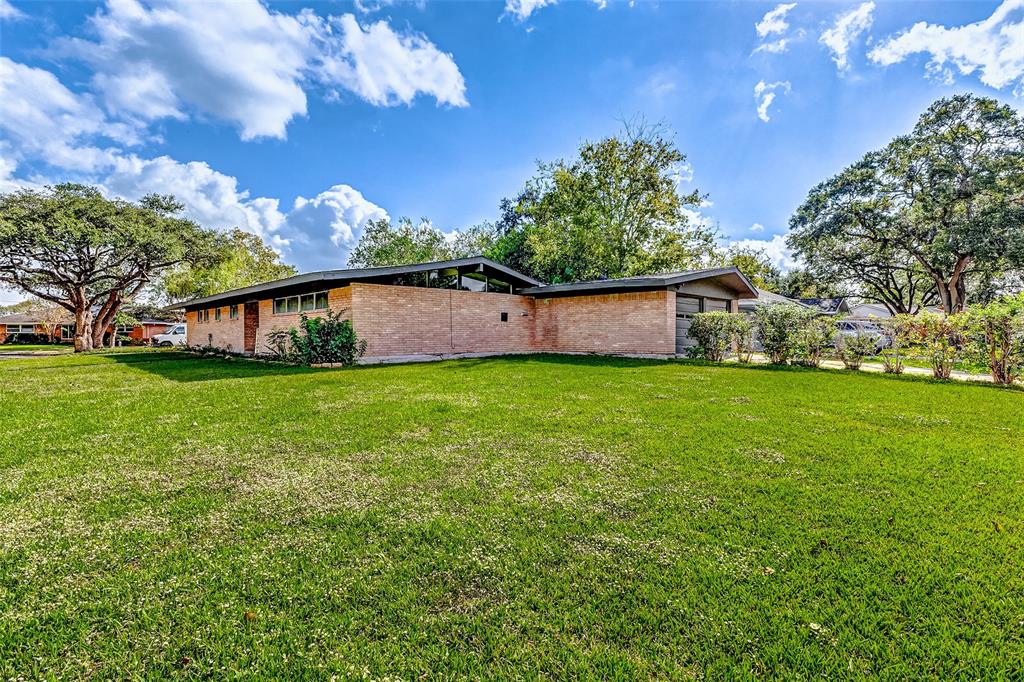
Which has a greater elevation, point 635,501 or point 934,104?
point 934,104

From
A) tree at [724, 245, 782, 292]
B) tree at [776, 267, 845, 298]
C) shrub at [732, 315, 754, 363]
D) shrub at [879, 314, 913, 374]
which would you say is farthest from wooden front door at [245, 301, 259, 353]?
tree at [724, 245, 782, 292]

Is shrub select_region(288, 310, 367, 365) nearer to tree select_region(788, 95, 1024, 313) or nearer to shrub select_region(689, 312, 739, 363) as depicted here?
shrub select_region(689, 312, 739, 363)

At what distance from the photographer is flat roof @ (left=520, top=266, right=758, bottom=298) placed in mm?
13430

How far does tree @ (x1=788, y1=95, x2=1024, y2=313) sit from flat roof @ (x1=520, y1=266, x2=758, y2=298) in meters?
10.6

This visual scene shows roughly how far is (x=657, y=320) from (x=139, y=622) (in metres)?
13.9

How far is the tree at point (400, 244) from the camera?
37.2m

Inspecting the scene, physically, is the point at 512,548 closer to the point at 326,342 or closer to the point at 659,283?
the point at 326,342

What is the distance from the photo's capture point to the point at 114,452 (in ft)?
13.1

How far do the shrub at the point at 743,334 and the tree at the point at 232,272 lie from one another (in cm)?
2527

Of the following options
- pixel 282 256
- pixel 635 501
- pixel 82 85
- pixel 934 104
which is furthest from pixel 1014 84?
pixel 282 256

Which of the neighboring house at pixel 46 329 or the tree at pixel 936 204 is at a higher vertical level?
the tree at pixel 936 204

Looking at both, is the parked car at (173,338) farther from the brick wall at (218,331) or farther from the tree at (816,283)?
the tree at (816,283)

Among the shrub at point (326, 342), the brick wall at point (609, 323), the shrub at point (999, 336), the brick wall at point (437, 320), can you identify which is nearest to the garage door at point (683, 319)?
the brick wall at point (609, 323)

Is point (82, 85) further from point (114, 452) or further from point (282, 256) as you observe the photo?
point (282, 256)
